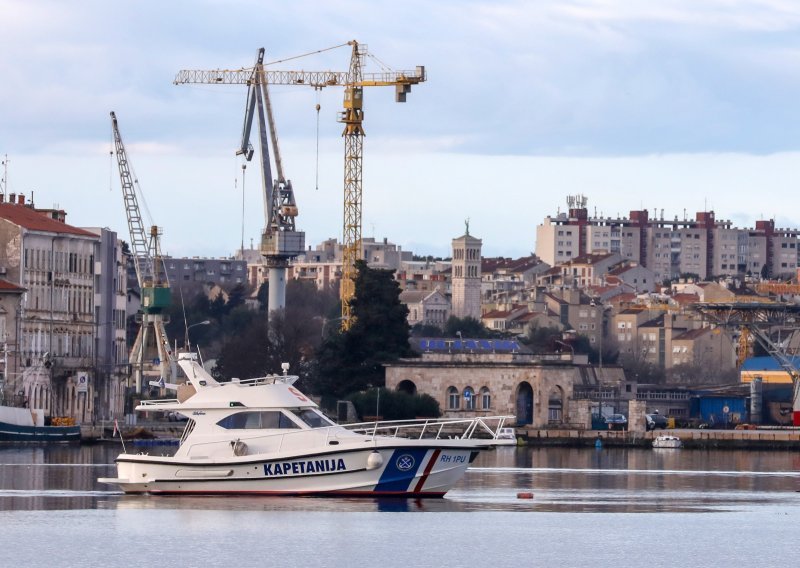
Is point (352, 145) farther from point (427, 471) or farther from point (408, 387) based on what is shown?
point (427, 471)

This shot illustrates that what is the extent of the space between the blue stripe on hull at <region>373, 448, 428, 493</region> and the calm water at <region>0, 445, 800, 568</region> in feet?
1.48

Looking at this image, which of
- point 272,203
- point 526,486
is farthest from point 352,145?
point 526,486

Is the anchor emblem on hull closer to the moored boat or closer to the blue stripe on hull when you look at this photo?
the blue stripe on hull

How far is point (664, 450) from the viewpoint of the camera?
428ft

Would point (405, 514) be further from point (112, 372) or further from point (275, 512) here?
point (112, 372)

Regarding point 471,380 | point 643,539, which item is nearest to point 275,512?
point 643,539

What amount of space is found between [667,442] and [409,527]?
75027mm

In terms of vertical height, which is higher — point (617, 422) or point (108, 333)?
point (108, 333)

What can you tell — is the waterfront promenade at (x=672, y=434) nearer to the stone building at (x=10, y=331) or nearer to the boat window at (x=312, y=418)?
the stone building at (x=10, y=331)

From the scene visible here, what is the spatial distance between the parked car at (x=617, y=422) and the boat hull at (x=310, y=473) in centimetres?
8423

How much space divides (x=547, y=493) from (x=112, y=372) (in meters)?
67.6

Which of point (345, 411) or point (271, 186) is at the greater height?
point (271, 186)

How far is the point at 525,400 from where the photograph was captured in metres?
150

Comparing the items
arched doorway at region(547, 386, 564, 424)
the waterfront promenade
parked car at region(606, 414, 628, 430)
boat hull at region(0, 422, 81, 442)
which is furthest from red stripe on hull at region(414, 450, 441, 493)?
parked car at region(606, 414, 628, 430)
